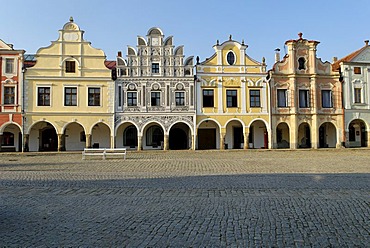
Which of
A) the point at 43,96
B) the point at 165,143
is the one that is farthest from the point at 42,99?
the point at 165,143

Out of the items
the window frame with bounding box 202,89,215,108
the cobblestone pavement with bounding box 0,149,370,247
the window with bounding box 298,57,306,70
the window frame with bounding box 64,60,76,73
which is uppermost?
the window with bounding box 298,57,306,70

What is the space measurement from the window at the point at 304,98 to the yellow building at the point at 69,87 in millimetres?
18469

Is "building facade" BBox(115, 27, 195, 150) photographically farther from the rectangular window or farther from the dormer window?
the rectangular window

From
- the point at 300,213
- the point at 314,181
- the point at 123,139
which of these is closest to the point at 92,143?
the point at 123,139

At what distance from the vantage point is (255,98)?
33188mm

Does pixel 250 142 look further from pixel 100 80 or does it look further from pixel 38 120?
pixel 38 120

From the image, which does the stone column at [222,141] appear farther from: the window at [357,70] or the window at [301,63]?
the window at [357,70]

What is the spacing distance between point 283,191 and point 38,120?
26562mm

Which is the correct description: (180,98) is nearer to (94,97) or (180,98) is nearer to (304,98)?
(94,97)

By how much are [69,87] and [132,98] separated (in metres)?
5.81

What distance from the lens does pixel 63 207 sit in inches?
291

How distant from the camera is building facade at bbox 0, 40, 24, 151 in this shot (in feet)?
99.1

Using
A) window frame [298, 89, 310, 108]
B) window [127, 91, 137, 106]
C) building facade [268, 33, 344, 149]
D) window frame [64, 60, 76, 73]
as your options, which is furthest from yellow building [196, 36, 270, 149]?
window frame [64, 60, 76, 73]

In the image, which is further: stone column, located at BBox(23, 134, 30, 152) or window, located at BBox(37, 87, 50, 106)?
window, located at BBox(37, 87, 50, 106)
